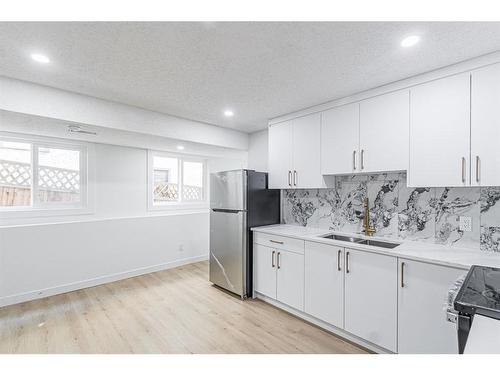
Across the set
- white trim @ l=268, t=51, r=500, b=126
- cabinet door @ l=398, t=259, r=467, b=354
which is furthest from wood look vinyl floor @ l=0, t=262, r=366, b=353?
white trim @ l=268, t=51, r=500, b=126

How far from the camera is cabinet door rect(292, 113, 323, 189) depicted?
288 cm

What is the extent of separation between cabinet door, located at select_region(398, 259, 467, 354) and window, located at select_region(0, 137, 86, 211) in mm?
4070

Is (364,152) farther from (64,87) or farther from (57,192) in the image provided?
(57,192)

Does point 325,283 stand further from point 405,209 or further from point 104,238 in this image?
point 104,238

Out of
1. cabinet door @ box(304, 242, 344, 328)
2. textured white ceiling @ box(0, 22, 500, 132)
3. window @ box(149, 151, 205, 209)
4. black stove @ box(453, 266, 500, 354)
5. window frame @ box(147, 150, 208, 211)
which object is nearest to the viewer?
black stove @ box(453, 266, 500, 354)

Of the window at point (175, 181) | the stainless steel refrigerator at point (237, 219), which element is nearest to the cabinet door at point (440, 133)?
the stainless steel refrigerator at point (237, 219)

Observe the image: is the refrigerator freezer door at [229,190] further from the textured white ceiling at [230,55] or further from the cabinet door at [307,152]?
the textured white ceiling at [230,55]

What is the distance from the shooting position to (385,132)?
232cm

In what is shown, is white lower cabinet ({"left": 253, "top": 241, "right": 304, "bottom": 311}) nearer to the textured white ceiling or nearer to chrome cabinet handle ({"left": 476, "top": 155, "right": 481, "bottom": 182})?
chrome cabinet handle ({"left": 476, "top": 155, "right": 481, "bottom": 182})

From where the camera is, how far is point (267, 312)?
9.33 ft

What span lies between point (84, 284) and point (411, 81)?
4559mm

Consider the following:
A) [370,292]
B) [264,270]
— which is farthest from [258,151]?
[370,292]
